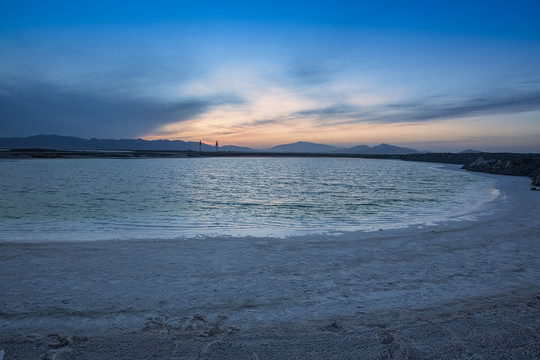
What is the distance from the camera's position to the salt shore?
378 cm

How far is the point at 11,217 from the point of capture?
12688mm

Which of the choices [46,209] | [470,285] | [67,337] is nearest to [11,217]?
[46,209]

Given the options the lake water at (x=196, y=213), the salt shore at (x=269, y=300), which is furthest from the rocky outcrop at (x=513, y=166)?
the salt shore at (x=269, y=300)

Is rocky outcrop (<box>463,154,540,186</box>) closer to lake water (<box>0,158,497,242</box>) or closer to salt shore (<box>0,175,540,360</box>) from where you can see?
lake water (<box>0,158,497,242</box>)

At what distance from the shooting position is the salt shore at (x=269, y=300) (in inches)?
149

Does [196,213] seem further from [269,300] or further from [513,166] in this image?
[513,166]

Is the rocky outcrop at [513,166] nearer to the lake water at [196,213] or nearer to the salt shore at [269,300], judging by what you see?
the lake water at [196,213]

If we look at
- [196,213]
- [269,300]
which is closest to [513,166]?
[196,213]

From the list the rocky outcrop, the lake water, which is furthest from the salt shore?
the rocky outcrop

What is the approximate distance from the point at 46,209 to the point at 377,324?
52.8ft

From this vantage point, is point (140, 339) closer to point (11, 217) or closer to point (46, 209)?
point (11, 217)

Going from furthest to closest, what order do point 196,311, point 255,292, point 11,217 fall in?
point 11,217
point 255,292
point 196,311

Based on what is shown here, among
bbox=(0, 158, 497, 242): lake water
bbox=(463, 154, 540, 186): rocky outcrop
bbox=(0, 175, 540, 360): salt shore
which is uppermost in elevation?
bbox=(463, 154, 540, 186): rocky outcrop

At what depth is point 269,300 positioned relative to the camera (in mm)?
5125
